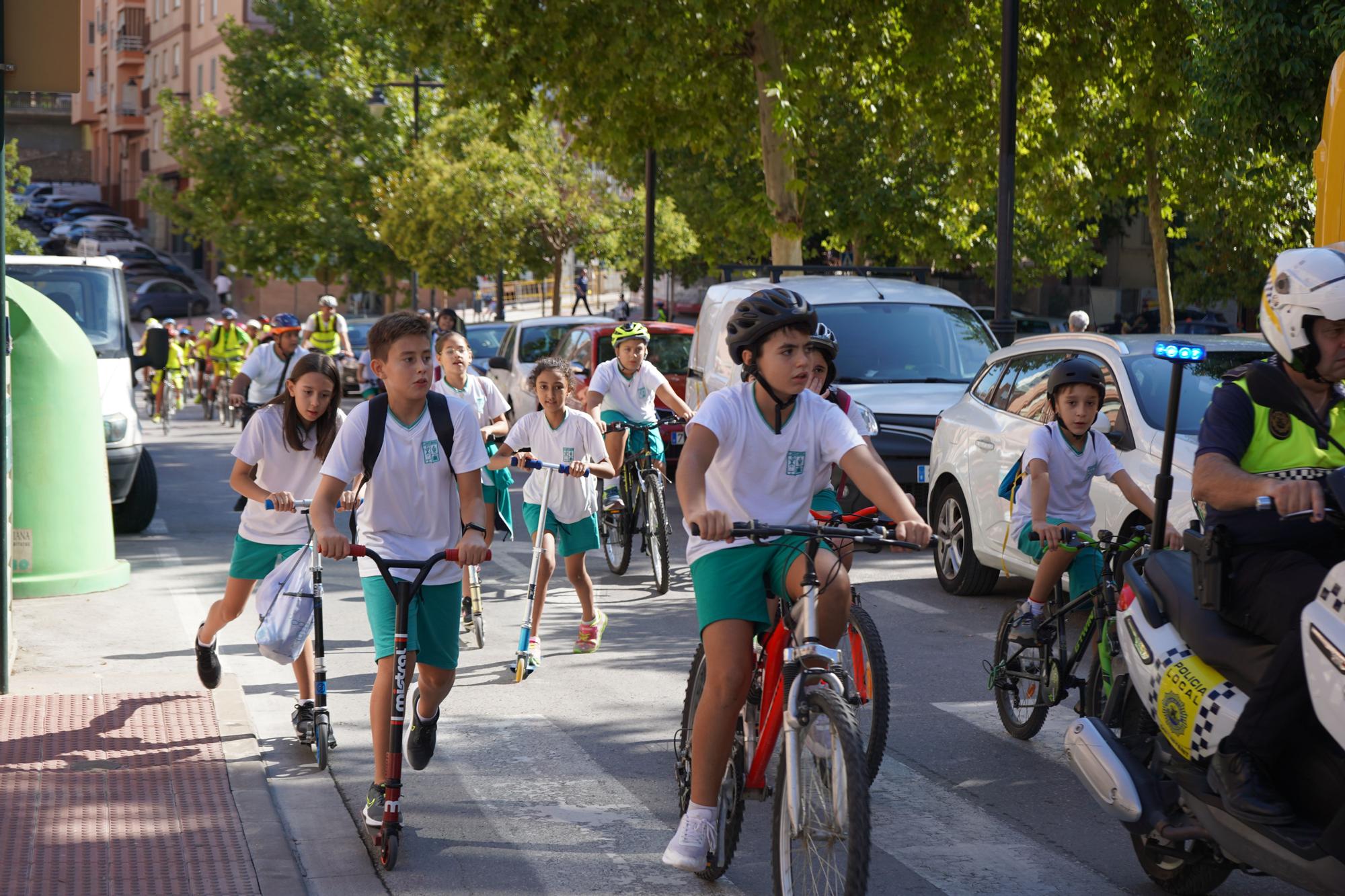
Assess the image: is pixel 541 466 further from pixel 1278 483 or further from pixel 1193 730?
A: pixel 1278 483

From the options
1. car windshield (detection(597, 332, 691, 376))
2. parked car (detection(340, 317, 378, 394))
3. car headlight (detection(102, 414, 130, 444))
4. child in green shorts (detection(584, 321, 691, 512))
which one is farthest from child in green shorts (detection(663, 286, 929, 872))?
parked car (detection(340, 317, 378, 394))

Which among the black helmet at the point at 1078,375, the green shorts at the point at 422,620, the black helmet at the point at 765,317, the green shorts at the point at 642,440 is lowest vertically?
the green shorts at the point at 422,620

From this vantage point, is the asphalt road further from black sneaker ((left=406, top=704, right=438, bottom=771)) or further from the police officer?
the police officer

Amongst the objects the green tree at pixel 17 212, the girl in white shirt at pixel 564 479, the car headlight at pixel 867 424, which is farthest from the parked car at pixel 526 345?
the green tree at pixel 17 212

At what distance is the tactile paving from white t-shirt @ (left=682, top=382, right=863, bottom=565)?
1.87m

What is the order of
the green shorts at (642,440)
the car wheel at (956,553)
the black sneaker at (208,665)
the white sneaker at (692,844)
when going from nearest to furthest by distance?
1. the white sneaker at (692,844)
2. the black sneaker at (208,665)
3. the car wheel at (956,553)
4. the green shorts at (642,440)

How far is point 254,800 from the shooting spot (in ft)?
19.3

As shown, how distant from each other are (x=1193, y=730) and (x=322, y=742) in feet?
11.1

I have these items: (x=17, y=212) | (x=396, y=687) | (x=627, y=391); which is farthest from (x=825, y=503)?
(x=17, y=212)

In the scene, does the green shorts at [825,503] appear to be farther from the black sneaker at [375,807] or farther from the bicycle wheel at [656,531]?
the bicycle wheel at [656,531]

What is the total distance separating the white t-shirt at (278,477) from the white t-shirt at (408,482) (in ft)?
4.89

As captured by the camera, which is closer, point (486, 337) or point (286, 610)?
point (286, 610)

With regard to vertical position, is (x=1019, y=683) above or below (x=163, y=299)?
below

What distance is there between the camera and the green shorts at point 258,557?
6949 mm
